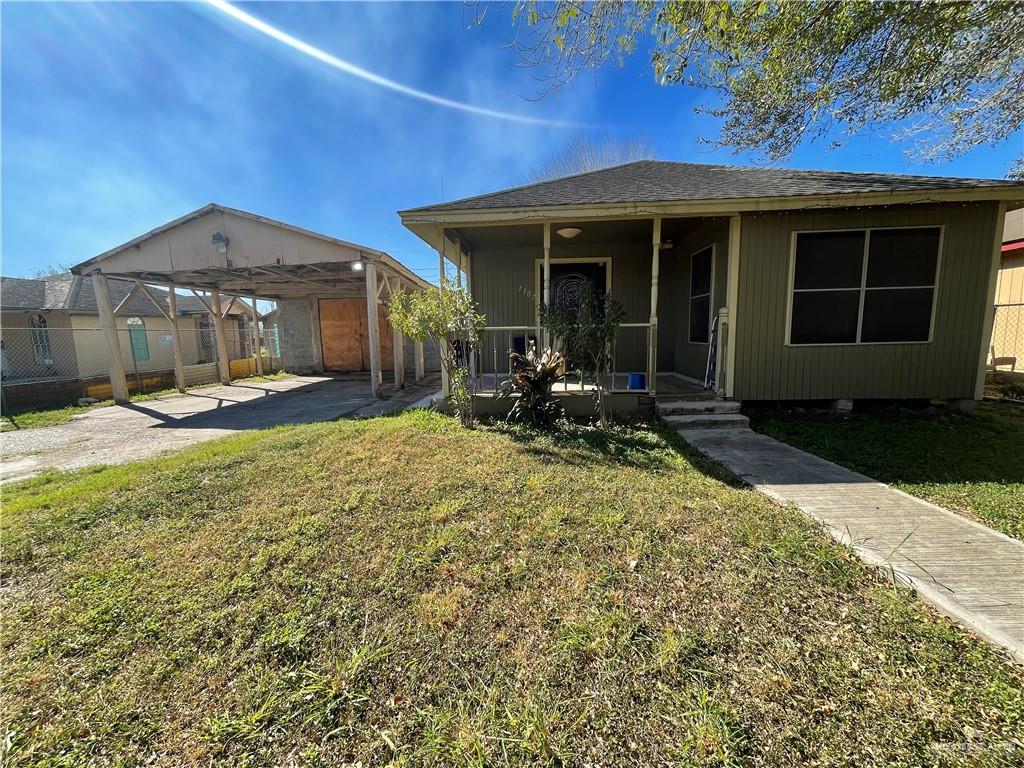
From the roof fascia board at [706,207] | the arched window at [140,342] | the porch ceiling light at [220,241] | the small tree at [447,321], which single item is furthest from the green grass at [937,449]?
the arched window at [140,342]

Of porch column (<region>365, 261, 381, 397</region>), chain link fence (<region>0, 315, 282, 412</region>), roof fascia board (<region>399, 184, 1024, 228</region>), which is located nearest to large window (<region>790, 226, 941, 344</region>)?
roof fascia board (<region>399, 184, 1024, 228</region>)

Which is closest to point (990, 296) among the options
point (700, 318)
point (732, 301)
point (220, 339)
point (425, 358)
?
point (732, 301)

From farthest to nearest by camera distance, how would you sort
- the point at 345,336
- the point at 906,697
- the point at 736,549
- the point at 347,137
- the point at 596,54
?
the point at 345,336
the point at 347,137
the point at 596,54
the point at 736,549
the point at 906,697

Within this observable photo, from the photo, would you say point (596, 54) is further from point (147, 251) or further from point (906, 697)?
point (147, 251)

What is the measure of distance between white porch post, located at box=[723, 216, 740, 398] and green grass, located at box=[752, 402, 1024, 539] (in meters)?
0.65

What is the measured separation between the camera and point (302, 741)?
52.0 inches

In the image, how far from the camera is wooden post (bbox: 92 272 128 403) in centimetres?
855

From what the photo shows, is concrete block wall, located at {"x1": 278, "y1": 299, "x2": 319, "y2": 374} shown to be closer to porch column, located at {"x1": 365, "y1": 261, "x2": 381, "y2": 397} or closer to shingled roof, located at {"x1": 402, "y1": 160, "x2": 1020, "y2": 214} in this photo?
porch column, located at {"x1": 365, "y1": 261, "x2": 381, "y2": 397}

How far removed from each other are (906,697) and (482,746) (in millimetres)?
1531

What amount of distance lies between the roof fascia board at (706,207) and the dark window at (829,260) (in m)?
0.49

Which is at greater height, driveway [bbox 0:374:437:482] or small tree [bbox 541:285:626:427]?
small tree [bbox 541:285:626:427]

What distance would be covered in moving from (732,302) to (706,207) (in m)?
1.31

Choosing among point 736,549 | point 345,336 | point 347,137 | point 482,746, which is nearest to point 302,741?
point 482,746

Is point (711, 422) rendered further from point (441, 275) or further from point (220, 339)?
point (220, 339)
